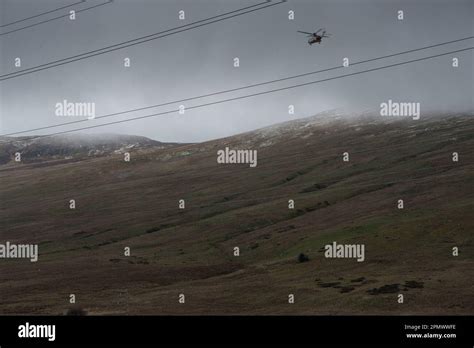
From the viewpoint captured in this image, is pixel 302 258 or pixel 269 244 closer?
pixel 302 258

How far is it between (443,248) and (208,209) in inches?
3243

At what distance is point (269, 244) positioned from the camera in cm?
11131

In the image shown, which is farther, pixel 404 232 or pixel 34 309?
pixel 404 232

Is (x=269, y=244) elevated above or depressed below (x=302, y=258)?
above

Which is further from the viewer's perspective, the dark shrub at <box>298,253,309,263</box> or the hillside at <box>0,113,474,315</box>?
the dark shrub at <box>298,253,309,263</box>

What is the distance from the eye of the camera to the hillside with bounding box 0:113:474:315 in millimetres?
67562

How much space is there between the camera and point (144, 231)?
146 m

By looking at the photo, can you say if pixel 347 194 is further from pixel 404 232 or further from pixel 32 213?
pixel 32 213

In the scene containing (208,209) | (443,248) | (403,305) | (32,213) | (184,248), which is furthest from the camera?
(32,213)

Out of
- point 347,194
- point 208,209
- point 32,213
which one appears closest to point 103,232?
point 208,209

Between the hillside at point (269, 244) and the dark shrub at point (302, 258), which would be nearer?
the hillside at point (269, 244)

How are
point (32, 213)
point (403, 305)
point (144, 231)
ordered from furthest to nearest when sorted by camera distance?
point (32, 213)
point (144, 231)
point (403, 305)

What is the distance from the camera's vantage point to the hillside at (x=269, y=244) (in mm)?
67562
